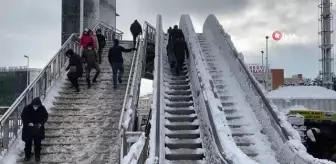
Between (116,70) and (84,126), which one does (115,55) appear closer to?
(116,70)

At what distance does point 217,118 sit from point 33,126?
12.5 ft

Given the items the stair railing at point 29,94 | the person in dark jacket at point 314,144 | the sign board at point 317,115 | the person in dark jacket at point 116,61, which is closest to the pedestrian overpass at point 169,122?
the stair railing at point 29,94

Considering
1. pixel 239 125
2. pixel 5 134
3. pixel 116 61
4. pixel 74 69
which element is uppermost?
pixel 116 61

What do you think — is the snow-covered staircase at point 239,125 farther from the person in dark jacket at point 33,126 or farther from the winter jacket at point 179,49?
the person in dark jacket at point 33,126

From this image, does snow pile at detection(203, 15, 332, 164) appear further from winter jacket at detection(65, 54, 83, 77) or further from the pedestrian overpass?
winter jacket at detection(65, 54, 83, 77)

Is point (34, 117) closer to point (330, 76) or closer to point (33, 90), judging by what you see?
point (33, 90)

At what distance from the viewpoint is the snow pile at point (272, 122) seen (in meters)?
7.78

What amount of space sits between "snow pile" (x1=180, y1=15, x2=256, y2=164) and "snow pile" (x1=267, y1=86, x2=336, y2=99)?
1319cm

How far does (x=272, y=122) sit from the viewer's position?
948cm

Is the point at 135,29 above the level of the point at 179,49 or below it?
above

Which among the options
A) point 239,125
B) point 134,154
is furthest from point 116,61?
point 134,154

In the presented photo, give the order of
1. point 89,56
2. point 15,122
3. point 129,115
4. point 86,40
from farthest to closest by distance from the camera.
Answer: point 86,40 → point 89,56 → point 129,115 → point 15,122

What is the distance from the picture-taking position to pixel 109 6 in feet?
90.2

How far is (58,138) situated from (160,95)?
2.58 metres
